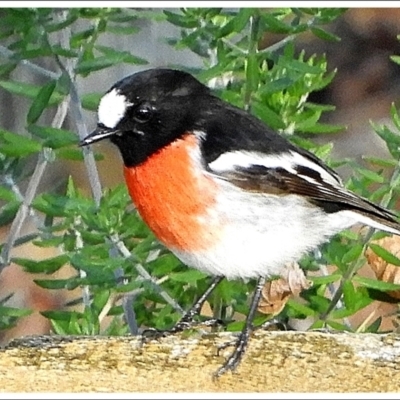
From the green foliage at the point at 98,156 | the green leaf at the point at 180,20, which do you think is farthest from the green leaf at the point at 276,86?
the green leaf at the point at 180,20

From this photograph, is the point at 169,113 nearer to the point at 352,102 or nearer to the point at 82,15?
the point at 82,15

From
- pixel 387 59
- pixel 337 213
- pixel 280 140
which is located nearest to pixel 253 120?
pixel 280 140

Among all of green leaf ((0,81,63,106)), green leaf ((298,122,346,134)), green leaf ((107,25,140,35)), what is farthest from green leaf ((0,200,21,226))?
green leaf ((298,122,346,134))

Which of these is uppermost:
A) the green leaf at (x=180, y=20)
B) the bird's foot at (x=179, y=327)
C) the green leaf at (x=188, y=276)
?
the green leaf at (x=180, y=20)

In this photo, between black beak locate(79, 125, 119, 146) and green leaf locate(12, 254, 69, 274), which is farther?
green leaf locate(12, 254, 69, 274)

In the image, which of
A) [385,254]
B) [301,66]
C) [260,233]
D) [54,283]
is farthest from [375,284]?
[54,283]

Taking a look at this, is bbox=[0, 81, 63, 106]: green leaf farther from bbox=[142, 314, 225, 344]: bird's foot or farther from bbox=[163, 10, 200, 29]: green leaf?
bbox=[142, 314, 225, 344]: bird's foot

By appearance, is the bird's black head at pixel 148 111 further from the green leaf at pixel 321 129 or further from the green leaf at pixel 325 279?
the green leaf at pixel 325 279
